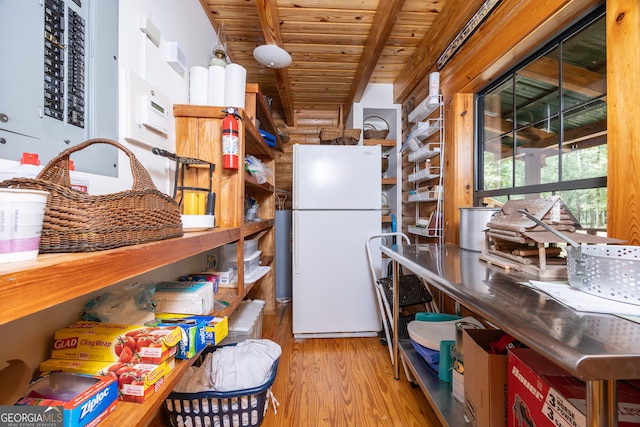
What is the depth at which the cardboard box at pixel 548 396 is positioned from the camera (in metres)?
0.63

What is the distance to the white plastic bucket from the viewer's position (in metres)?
0.40

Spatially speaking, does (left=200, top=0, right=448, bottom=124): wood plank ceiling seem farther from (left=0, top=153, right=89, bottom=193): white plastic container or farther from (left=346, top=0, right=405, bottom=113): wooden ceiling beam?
(left=0, top=153, right=89, bottom=193): white plastic container

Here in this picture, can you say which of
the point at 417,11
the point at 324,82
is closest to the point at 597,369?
the point at 417,11

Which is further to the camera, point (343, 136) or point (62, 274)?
point (343, 136)

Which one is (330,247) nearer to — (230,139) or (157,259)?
(230,139)

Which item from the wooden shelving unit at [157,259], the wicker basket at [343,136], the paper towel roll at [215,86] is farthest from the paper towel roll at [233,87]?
the wicker basket at [343,136]

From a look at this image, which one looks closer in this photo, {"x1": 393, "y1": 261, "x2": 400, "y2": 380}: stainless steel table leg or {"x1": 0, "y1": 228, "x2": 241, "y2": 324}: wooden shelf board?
{"x1": 0, "y1": 228, "x2": 241, "y2": 324}: wooden shelf board

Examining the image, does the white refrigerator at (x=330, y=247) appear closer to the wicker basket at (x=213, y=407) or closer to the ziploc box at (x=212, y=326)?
the wicker basket at (x=213, y=407)

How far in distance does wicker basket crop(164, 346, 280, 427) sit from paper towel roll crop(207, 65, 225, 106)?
4.79ft

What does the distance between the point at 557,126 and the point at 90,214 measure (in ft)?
6.25

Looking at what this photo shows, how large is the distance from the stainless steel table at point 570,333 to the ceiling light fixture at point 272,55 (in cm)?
174

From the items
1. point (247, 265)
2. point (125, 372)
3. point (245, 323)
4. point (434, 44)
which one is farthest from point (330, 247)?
point (434, 44)

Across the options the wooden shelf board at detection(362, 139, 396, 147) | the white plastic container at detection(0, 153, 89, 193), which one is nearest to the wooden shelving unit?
the white plastic container at detection(0, 153, 89, 193)

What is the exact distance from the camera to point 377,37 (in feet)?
6.42
